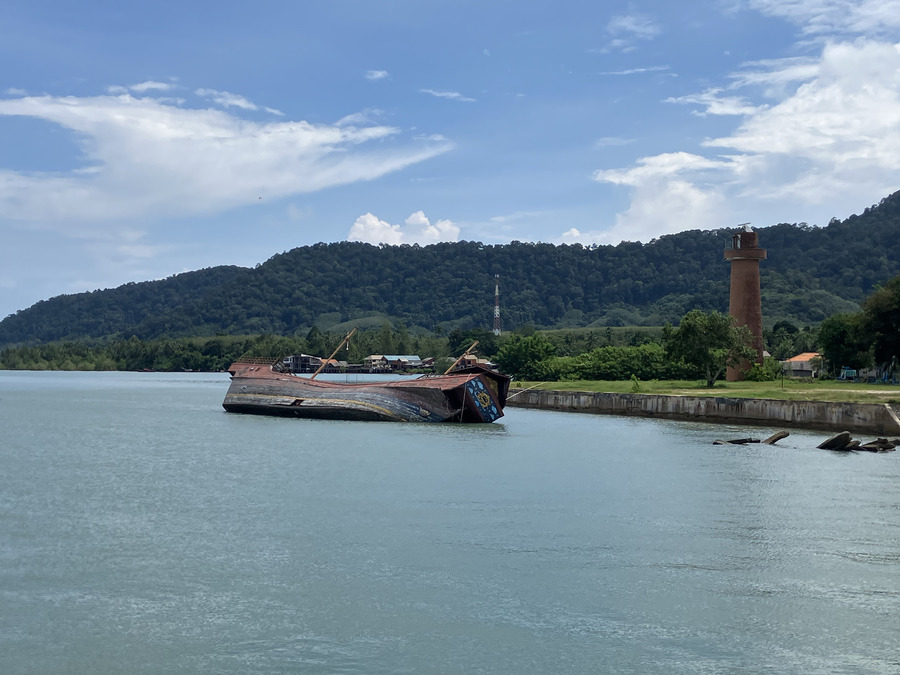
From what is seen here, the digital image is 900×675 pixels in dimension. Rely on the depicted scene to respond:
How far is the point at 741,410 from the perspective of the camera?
57312 millimetres

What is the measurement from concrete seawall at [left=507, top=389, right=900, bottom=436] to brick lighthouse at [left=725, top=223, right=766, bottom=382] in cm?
1303

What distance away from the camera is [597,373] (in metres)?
92.6

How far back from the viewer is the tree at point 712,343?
2832 inches

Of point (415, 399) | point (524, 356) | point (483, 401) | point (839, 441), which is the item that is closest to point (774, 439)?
point (839, 441)

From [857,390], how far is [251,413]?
41541 millimetres

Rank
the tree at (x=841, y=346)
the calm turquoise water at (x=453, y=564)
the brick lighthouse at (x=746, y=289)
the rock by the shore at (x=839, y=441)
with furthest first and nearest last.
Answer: the tree at (x=841, y=346), the brick lighthouse at (x=746, y=289), the rock by the shore at (x=839, y=441), the calm turquoise water at (x=453, y=564)

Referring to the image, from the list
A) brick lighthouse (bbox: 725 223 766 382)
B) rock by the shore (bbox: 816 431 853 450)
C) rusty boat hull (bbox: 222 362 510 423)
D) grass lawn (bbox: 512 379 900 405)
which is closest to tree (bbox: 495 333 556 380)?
grass lawn (bbox: 512 379 900 405)

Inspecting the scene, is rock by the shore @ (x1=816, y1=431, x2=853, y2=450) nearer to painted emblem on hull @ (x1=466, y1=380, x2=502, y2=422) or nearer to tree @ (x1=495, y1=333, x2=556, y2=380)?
painted emblem on hull @ (x1=466, y1=380, x2=502, y2=422)

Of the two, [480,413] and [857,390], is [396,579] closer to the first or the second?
[480,413]

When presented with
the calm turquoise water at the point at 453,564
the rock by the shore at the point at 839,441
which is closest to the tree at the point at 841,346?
the rock by the shore at the point at 839,441


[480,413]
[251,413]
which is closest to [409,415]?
[480,413]

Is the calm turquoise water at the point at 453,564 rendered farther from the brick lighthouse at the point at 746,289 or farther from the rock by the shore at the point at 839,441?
the brick lighthouse at the point at 746,289

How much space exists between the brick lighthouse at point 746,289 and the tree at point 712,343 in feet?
5.16

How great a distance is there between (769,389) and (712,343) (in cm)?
902
